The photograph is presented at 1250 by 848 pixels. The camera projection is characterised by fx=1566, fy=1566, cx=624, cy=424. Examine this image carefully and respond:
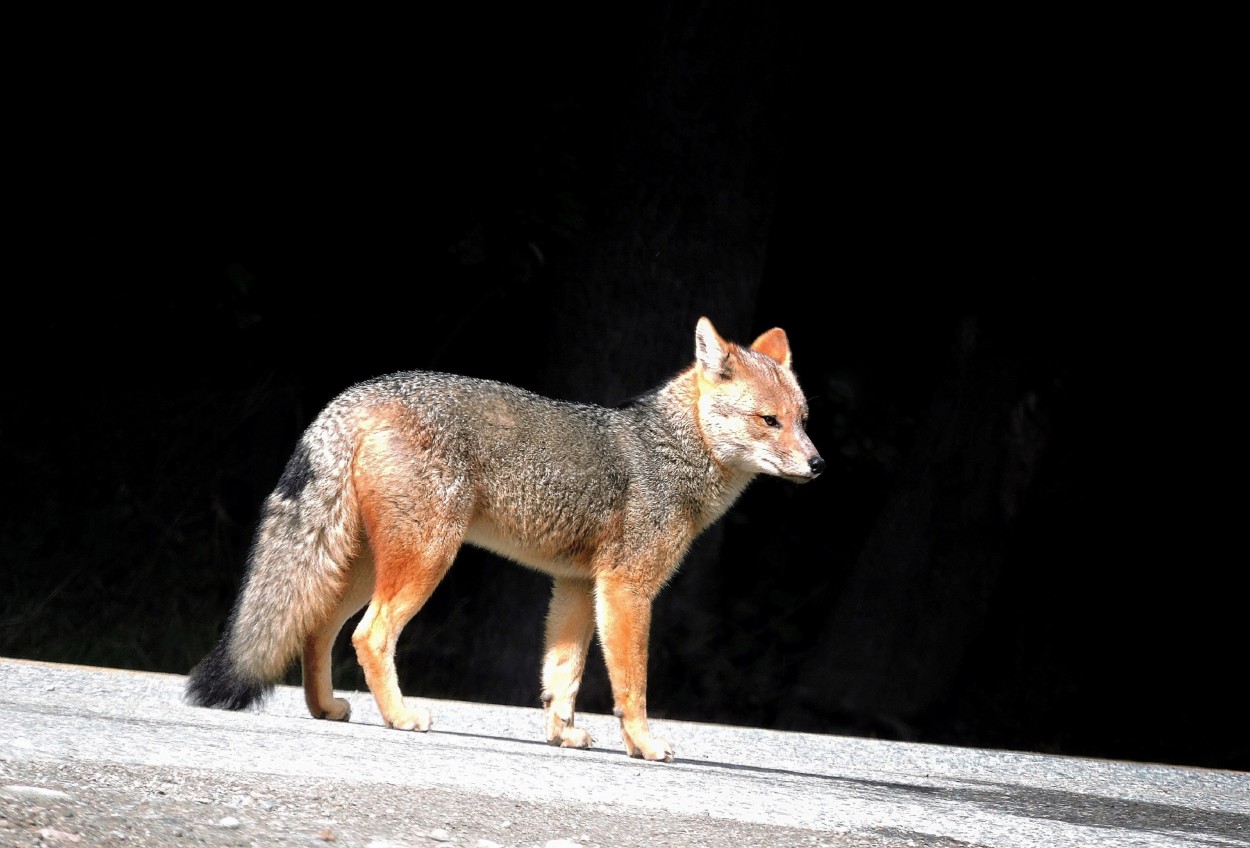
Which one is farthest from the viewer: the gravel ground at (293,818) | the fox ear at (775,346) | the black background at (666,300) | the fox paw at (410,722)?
the black background at (666,300)

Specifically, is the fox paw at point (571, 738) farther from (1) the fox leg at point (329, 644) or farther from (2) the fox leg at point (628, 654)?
(1) the fox leg at point (329, 644)

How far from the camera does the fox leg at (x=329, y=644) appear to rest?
6137mm

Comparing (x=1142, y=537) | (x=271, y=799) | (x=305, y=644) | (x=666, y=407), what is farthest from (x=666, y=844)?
(x=1142, y=537)

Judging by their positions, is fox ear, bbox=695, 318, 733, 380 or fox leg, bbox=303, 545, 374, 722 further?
fox ear, bbox=695, 318, 733, 380

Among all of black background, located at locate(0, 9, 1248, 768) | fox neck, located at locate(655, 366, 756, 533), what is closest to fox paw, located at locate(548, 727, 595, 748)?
fox neck, located at locate(655, 366, 756, 533)

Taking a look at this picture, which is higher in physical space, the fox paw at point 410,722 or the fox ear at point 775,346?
the fox ear at point 775,346

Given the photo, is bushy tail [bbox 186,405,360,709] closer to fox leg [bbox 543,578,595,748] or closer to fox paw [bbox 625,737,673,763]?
fox leg [bbox 543,578,595,748]

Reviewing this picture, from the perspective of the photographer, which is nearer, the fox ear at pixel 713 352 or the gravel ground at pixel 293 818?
the gravel ground at pixel 293 818

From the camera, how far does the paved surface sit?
143 inches

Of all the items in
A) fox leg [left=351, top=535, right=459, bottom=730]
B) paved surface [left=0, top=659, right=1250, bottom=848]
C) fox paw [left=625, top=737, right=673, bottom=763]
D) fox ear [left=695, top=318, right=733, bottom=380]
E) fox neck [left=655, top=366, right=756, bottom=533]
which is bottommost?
fox paw [left=625, top=737, right=673, bottom=763]

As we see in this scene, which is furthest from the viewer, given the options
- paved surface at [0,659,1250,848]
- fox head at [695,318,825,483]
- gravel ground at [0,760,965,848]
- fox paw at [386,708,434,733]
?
fox head at [695,318,825,483]

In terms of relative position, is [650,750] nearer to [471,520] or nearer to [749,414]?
[471,520]

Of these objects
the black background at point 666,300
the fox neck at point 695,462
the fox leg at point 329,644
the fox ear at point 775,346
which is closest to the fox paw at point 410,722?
the fox leg at point 329,644

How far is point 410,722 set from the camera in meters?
5.84
